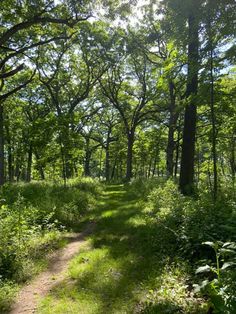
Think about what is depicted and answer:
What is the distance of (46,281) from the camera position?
4.98m

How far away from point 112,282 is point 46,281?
1.34 m

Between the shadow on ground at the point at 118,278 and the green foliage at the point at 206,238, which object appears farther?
the shadow on ground at the point at 118,278

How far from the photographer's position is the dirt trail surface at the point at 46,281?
13.6ft

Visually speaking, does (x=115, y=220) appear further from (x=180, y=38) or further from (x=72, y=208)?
(x=180, y=38)

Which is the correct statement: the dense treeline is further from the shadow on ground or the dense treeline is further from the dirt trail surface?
the dirt trail surface

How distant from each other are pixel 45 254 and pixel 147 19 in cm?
1547

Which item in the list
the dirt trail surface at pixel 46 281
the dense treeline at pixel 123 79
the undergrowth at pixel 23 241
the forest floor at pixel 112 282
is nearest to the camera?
the forest floor at pixel 112 282

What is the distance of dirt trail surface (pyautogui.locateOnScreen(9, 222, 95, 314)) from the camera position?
13.6 ft

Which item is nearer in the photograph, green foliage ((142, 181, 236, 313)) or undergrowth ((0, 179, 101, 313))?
green foliage ((142, 181, 236, 313))

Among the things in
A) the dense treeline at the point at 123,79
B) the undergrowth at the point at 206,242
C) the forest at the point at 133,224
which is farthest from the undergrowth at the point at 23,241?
the dense treeline at the point at 123,79

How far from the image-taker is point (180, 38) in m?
8.27

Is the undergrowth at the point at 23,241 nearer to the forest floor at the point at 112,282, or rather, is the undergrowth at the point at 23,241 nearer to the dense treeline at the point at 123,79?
the forest floor at the point at 112,282

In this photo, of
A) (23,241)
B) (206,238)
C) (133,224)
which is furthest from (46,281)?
(133,224)

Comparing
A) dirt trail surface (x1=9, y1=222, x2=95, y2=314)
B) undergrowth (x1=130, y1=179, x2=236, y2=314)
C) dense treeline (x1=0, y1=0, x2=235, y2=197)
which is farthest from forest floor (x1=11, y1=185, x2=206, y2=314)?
dense treeline (x1=0, y1=0, x2=235, y2=197)
